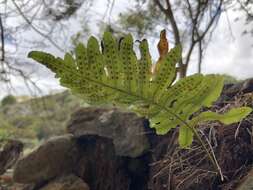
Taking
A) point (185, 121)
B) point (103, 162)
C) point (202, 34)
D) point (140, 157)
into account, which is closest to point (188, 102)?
point (185, 121)

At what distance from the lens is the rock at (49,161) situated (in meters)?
2.86

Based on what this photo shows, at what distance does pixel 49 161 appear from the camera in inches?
112

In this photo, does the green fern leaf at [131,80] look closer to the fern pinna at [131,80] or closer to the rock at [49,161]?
the fern pinna at [131,80]

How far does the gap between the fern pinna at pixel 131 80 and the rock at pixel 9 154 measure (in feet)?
8.63

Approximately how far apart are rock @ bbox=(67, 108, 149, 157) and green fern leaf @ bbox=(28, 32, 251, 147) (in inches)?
62.5

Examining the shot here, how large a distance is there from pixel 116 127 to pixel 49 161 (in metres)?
0.56

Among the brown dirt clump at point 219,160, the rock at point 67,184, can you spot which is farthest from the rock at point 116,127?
the brown dirt clump at point 219,160

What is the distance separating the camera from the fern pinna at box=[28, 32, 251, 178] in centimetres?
78

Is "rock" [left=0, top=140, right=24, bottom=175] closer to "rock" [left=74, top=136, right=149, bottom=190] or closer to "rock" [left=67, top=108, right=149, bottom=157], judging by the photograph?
"rock" [left=67, top=108, right=149, bottom=157]

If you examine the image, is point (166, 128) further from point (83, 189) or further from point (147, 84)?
point (83, 189)

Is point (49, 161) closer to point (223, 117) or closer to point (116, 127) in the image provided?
point (116, 127)

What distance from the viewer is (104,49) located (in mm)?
793

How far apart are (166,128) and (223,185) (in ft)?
1.22

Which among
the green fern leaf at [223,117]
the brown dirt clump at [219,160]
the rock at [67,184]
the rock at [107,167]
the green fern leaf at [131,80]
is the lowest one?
the rock at [67,184]
